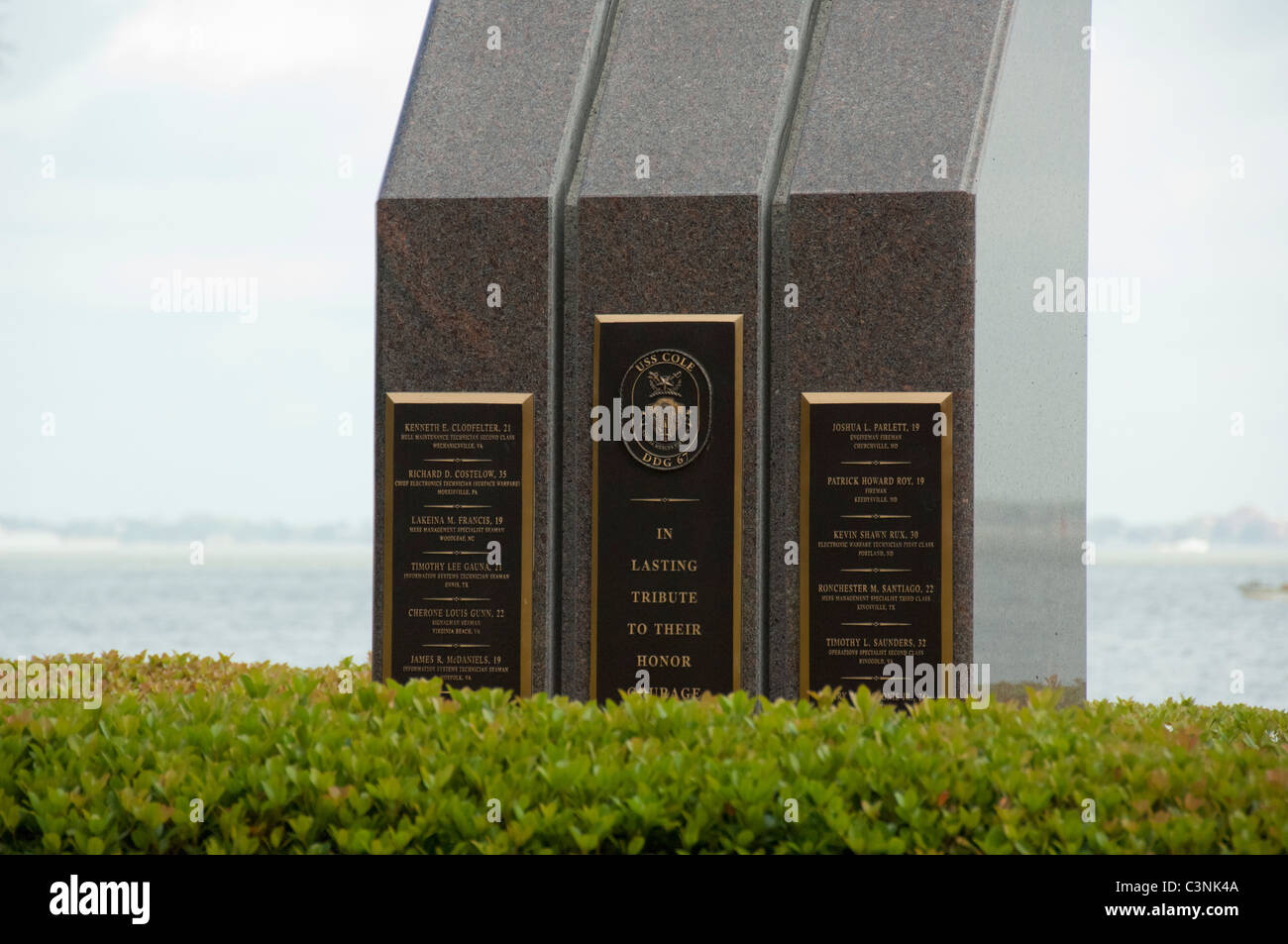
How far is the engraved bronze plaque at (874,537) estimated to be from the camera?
8016mm

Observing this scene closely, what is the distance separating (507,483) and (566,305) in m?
1.24

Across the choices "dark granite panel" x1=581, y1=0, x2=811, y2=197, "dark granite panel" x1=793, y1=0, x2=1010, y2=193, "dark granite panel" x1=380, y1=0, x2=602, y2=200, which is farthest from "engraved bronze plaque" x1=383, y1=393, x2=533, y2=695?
"dark granite panel" x1=793, y1=0, x2=1010, y2=193

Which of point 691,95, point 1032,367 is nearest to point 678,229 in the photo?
point 691,95

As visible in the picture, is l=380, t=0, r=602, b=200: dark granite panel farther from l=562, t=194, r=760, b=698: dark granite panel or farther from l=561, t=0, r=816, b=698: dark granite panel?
l=562, t=194, r=760, b=698: dark granite panel

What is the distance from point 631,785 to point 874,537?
3011mm

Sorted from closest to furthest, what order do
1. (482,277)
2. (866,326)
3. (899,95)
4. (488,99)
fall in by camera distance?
(866,326) → (482,277) → (899,95) → (488,99)

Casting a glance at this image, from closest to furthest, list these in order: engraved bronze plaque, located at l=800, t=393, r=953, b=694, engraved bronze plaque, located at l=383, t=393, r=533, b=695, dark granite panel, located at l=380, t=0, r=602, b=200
→ engraved bronze plaque, located at l=800, t=393, r=953, b=694
engraved bronze plaque, located at l=383, t=393, r=533, b=695
dark granite panel, located at l=380, t=0, r=602, b=200

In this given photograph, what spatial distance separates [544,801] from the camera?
Result: 5.61 meters

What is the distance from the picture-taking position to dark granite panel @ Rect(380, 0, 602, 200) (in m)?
8.70

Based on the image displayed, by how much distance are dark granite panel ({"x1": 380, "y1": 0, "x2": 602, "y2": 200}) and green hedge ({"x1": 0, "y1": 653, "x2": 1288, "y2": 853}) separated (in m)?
3.79

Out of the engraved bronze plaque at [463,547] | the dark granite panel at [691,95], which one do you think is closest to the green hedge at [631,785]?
the engraved bronze plaque at [463,547]

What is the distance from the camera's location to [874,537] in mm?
8078

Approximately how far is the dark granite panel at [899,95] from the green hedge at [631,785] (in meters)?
3.52

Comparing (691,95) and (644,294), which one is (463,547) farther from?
(691,95)
